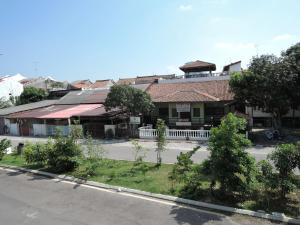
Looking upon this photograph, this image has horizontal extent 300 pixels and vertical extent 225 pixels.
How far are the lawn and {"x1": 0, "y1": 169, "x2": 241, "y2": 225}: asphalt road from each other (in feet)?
2.61

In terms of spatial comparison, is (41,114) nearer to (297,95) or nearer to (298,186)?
(297,95)

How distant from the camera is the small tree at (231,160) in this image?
959 cm

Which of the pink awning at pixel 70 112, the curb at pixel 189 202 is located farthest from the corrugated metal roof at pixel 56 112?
the curb at pixel 189 202

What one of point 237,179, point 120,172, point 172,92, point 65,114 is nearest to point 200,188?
point 237,179

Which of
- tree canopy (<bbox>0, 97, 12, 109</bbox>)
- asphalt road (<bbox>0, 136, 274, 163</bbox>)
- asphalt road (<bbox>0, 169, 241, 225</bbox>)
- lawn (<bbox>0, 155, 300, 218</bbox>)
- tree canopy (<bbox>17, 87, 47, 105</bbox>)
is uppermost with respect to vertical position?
tree canopy (<bbox>17, 87, 47, 105</bbox>)

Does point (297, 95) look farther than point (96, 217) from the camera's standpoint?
Yes

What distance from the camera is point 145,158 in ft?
58.0

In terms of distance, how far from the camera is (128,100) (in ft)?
83.7

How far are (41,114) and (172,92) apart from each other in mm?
14615

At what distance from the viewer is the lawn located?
9.23 m

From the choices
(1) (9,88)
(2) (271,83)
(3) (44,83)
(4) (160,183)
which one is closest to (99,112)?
(2) (271,83)

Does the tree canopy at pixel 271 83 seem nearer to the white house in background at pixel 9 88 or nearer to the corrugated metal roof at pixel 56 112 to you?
the corrugated metal roof at pixel 56 112

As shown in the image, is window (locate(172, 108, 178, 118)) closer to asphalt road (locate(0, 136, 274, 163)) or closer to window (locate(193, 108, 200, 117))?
window (locate(193, 108, 200, 117))

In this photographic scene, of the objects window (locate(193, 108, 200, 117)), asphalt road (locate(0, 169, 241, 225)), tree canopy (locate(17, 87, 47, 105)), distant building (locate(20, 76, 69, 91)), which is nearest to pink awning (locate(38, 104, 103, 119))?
window (locate(193, 108, 200, 117))
